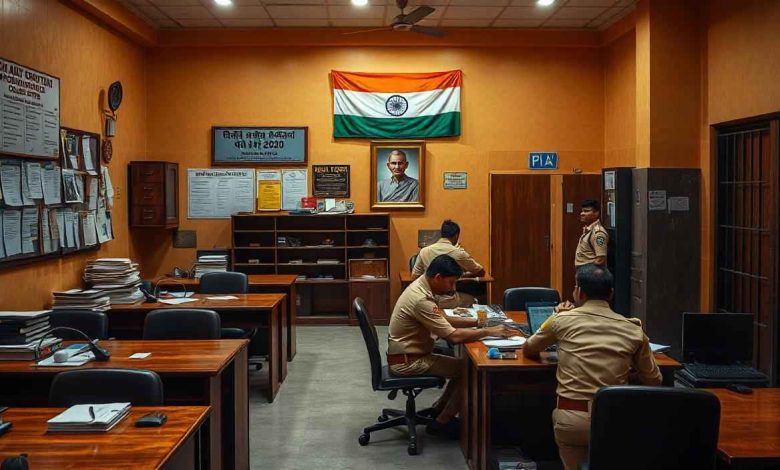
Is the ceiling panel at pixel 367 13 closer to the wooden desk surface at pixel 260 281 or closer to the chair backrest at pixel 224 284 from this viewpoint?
the wooden desk surface at pixel 260 281

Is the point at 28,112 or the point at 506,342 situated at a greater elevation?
the point at 28,112

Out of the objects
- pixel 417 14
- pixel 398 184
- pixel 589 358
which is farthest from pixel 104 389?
pixel 398 184

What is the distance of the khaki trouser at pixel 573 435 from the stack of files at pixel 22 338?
289 cm

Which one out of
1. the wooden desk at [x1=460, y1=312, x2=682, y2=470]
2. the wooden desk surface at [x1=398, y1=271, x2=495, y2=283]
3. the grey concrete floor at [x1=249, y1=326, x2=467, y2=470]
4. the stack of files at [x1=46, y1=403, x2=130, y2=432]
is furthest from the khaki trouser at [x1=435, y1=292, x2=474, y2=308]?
the stack of files at [x1=46, y1=403, x2=130, y2=432]

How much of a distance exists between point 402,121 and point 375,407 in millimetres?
5122

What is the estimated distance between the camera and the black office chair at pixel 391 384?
481 cm

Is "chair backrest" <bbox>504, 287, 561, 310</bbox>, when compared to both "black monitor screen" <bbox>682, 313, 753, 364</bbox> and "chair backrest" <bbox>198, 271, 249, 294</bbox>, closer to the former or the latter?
"black monitor screen" <bbox>682, 313, 753, 364</bbox>

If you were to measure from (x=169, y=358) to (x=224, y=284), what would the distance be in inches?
118

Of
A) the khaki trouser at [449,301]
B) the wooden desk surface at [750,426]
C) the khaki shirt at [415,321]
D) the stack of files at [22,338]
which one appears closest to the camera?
the wooden desk surface at [750,426]

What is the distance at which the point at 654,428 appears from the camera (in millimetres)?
2795

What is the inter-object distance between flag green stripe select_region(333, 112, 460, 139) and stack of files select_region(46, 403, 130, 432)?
7.33m

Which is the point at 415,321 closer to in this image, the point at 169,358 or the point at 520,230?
the point at 169,358

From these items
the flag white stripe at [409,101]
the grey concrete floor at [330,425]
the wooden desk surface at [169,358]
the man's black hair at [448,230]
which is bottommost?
the grey concrete floor at [330,425]

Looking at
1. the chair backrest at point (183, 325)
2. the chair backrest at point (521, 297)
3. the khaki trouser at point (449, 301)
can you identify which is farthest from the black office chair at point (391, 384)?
the khaki trouser at point (449, 301)
